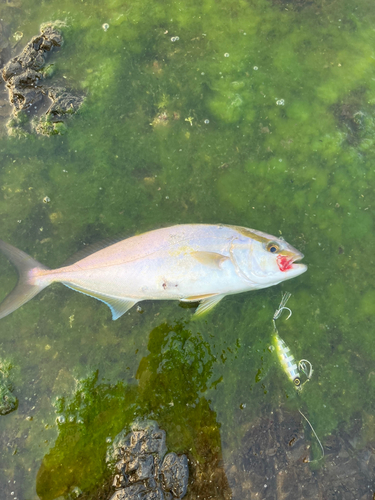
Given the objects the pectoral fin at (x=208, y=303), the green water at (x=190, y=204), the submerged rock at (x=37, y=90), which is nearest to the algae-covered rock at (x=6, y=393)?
the green water at (x=190, y=204)

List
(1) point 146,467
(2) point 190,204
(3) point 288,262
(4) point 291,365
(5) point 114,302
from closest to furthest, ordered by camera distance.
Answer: (3) point 288,262 < (1) point 146,467 < (5) point 114,302 < (4) point 291,365 < (2) point 190,204

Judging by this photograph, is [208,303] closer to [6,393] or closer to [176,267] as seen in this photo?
[176,267]

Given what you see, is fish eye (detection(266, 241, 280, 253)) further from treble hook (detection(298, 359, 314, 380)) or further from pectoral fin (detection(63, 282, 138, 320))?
pectoral fin (detection(63, 282, 138, 320))

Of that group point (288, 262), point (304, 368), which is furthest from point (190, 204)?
point (304, 368)

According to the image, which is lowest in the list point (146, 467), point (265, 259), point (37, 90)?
point (146, 467)

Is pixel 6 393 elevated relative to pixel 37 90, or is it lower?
lower

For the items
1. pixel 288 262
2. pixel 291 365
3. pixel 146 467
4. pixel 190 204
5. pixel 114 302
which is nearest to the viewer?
pixel 288 262

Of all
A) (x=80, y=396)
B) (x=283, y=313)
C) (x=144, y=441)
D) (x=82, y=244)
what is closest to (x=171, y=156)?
(x=82, y=244)
